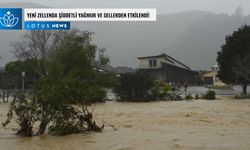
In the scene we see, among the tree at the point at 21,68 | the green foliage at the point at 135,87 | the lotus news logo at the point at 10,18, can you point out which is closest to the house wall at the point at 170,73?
the tree at the point at 21,68

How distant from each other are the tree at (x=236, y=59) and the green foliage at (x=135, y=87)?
10.6 m

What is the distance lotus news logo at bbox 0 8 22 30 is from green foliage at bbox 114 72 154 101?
15.4 m

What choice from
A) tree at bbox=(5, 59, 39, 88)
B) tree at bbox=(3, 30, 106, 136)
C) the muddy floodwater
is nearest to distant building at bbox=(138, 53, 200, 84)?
tree at bbox=(5, 59, 39, 88)

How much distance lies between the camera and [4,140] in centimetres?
1328

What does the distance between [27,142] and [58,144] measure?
1115mm

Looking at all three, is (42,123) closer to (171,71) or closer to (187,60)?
(171,71)

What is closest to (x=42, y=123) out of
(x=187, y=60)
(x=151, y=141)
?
(x=151, y=141)

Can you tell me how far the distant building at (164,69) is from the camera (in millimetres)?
76994

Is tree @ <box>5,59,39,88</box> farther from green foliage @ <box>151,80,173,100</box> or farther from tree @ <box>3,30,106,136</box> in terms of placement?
tree @ <box>3,30,106,136</box>

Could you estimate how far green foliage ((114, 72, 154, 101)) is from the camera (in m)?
36.5

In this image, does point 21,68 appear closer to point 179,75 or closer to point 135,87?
point 179,75

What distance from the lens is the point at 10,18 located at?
2250 centimetres

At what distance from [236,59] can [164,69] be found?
32992 mm

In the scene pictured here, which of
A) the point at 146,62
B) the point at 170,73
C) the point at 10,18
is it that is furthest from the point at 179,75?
the point at 10,18
